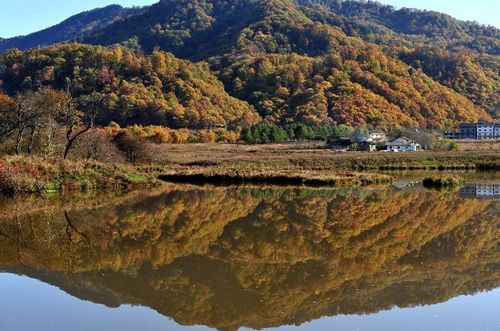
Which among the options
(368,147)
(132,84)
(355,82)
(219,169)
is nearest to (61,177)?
(219,169)

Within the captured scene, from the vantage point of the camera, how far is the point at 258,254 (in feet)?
52.2

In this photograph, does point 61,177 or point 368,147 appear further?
point 368,147

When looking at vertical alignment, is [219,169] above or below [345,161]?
above

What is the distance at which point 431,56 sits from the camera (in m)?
146

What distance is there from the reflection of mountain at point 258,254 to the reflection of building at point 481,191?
2943 mm

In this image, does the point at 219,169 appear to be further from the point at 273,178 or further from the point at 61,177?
the point at 61,177

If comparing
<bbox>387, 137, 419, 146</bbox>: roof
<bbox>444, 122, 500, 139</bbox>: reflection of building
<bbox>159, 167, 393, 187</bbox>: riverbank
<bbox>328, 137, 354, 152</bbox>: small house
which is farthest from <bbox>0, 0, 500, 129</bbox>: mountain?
<bbox>159, 167, 393, 187</bbox>: riverbank

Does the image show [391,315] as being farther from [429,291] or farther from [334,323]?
[429,291]

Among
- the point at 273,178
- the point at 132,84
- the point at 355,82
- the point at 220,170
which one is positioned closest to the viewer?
the point at 273,178

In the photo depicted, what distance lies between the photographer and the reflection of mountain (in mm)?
11445

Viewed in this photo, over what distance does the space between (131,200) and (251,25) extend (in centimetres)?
16000

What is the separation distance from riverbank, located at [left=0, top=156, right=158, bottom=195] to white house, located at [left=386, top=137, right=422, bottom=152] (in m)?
45.5

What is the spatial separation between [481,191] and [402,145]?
4423 centimetres

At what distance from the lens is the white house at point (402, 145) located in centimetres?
7444
